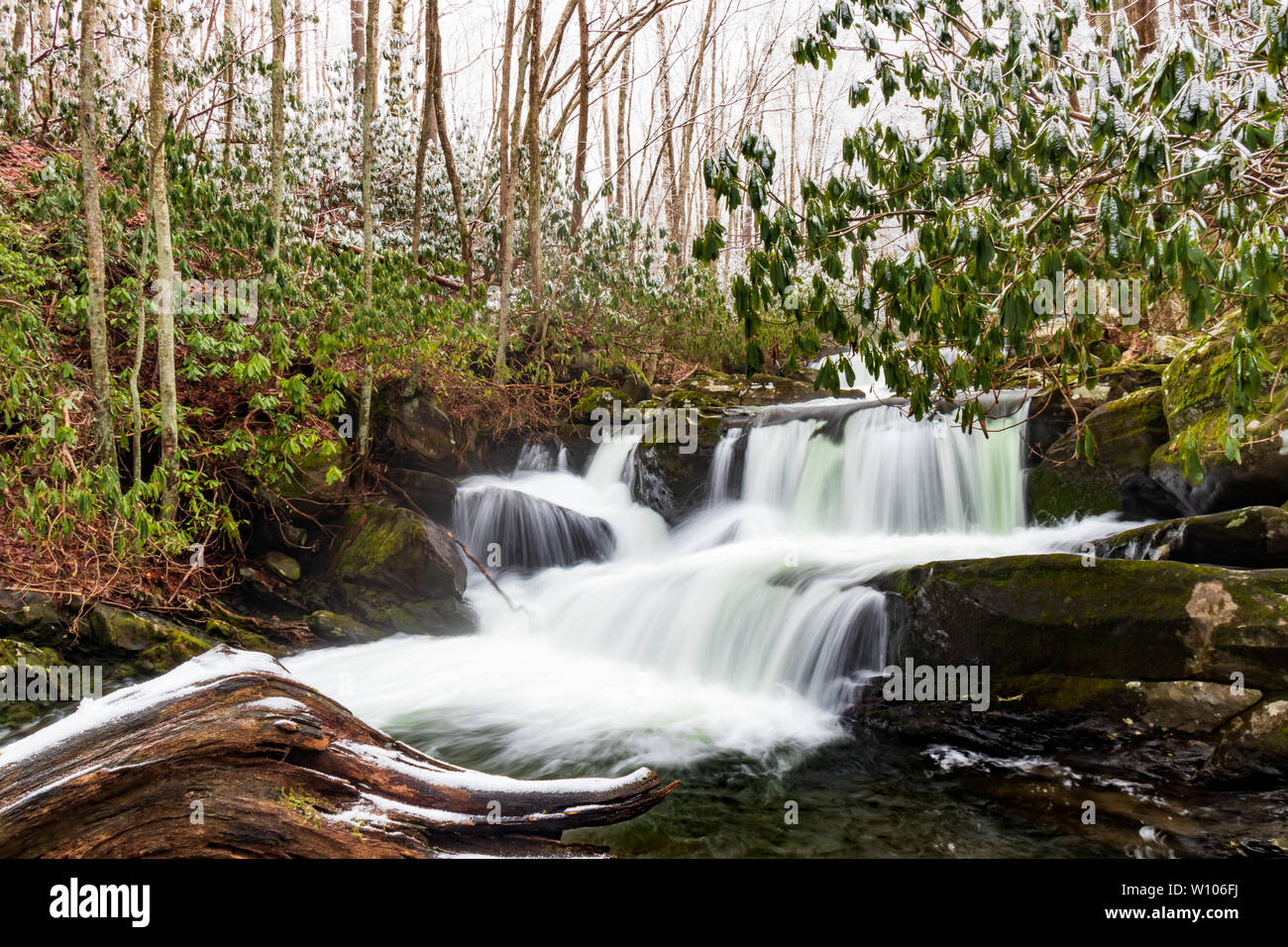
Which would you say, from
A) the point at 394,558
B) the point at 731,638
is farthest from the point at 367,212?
the point at 731,638

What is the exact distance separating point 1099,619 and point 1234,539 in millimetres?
1444

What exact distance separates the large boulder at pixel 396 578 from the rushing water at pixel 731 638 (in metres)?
0.32

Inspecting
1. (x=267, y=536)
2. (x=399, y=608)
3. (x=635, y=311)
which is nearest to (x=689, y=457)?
(x=635, y=311)

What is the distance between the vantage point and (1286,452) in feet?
19.5

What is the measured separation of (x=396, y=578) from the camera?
7.97 meters

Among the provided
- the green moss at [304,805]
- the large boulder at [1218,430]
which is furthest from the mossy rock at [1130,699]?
the green moss at [304,805]

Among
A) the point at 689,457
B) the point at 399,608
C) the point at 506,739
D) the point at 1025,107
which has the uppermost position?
the point at 1025,107

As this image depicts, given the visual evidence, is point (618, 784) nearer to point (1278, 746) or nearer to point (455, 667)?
point (1278, 746)
